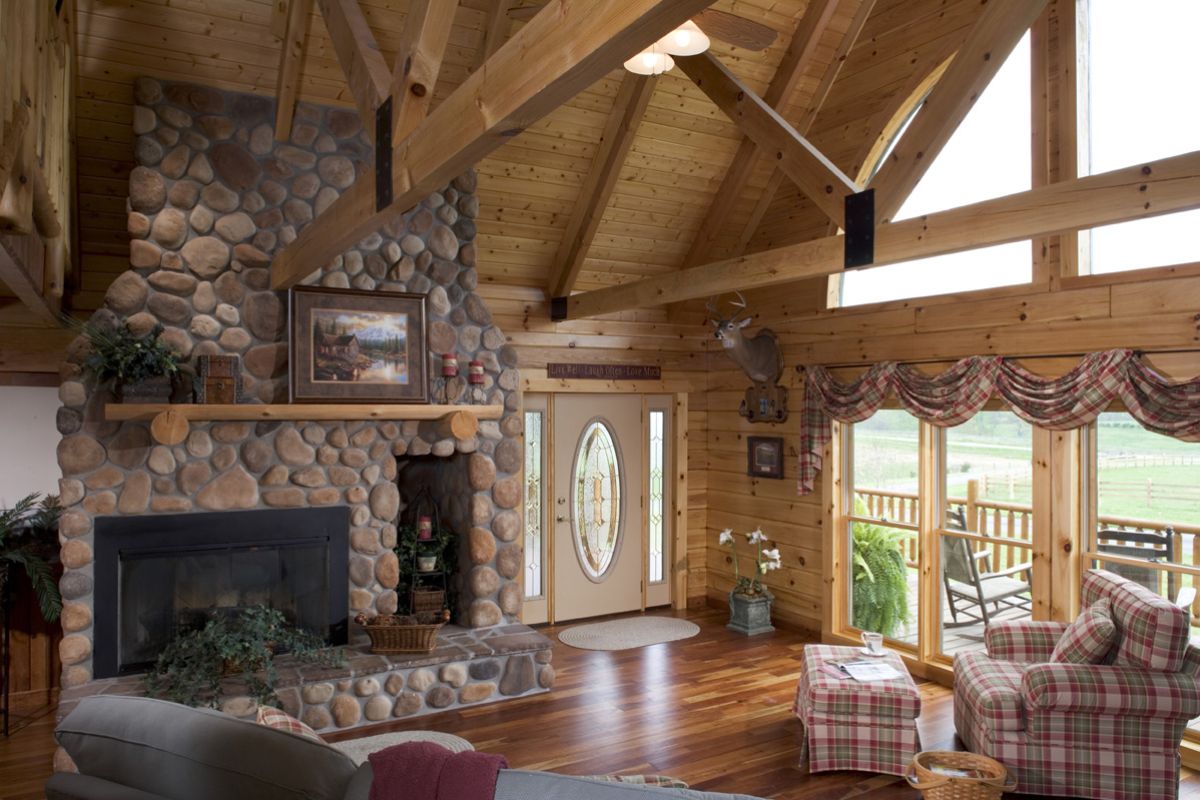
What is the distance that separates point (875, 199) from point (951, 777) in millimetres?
2536

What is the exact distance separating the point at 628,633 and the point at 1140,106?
16.1 ft

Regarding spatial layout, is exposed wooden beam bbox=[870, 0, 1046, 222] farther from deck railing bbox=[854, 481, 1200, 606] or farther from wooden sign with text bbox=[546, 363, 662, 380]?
wooden sign with text bbox=[546, 363, 662, 380]

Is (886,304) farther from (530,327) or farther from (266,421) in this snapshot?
(266,421)

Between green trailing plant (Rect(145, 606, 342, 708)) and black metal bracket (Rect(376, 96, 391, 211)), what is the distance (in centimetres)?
270

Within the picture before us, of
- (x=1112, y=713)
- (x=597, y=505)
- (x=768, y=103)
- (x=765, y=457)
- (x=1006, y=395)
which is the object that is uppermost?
(x=768, y=103)

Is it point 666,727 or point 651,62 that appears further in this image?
point 666,727

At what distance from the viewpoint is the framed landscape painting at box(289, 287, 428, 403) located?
5.23m

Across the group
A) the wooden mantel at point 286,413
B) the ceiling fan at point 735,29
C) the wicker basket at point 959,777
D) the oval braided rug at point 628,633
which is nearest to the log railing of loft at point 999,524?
the wicker basket at point 959,777

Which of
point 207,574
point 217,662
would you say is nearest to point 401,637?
point 217,662

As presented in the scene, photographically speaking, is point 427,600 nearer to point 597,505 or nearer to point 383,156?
point 597,505

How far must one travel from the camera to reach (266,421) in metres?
5.25

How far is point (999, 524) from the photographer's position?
5445 millimetres

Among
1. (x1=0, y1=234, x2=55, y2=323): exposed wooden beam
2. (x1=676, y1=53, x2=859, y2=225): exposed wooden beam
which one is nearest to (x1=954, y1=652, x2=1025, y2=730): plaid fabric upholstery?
(x1=676, y1=53, x2=859, y2=225): exposed wooden beam

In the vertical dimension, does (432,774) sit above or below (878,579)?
above
